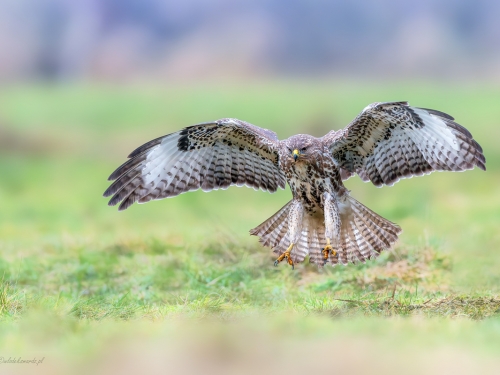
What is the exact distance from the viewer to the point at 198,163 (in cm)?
830

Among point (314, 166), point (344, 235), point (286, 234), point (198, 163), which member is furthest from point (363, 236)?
point (198, 163)

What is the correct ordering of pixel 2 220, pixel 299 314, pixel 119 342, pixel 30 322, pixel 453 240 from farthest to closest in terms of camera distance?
pixel 2 220 → pixel 453 240 → pixel 299 314 → pixel 30 322 → pixel 119 342

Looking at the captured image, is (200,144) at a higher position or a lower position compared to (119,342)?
higher

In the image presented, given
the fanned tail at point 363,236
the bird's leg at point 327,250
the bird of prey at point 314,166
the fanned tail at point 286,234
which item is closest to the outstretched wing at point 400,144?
the bird of prey at point 314,166

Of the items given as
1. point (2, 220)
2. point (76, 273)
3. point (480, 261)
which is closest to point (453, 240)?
point (480, 261)

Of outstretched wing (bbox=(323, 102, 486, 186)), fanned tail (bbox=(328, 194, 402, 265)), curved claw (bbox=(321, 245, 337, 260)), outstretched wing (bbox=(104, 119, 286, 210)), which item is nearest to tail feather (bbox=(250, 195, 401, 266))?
fanned tail (bbox=(328, 194, 402, 265))

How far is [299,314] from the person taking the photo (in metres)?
6.73

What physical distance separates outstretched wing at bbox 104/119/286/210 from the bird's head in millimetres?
295

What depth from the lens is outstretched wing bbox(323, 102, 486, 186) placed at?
24.1 feet

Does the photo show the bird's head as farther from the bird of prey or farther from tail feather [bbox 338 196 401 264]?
tail feather [bbox 338 196 401 264]

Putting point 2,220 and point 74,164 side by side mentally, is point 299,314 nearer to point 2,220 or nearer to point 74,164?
point 2,220

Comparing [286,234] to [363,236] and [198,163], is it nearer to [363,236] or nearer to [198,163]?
[363,236]

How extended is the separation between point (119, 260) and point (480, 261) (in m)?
4.68

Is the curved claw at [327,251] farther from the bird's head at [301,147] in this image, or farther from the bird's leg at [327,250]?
the bird's head at [301,147]
